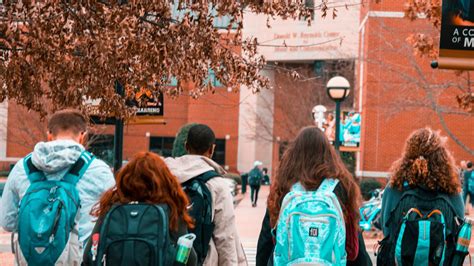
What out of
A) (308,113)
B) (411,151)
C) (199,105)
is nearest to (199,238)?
(411,151)

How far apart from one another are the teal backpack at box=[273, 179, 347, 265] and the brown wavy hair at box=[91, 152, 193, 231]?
66cm

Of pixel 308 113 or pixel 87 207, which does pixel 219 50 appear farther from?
pixel 308 113

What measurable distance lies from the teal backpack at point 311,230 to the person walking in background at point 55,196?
1305 millimetres

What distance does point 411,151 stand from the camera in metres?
6.89

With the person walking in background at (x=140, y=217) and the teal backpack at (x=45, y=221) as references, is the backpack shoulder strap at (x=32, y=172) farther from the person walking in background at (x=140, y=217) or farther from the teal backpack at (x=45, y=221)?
the person walking in background at (x=140, y=217)

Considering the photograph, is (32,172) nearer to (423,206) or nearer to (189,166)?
(189,166)

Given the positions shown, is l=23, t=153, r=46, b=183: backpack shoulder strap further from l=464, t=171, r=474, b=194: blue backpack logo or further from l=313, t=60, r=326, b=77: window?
l=313, t=60, r=326, b=77: window

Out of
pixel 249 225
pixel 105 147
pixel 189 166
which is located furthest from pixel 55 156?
pixel 105 147

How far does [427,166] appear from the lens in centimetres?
679

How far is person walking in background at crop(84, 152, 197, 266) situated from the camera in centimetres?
501

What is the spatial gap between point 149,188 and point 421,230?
2.31 metres

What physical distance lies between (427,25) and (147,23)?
1890cm

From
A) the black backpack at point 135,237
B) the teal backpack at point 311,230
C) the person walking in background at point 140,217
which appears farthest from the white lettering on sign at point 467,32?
the black backpack at point 135,237

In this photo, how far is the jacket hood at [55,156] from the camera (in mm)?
6047
